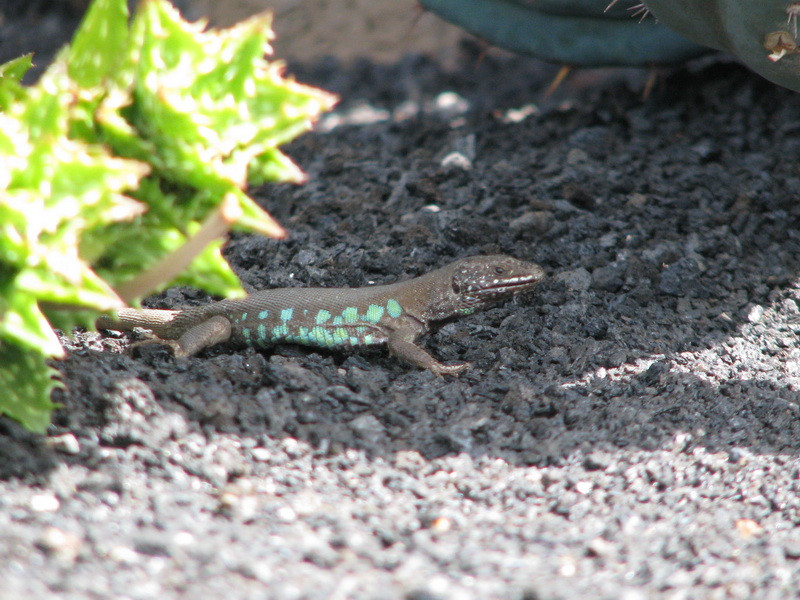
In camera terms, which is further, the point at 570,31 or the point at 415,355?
the point at 570,31

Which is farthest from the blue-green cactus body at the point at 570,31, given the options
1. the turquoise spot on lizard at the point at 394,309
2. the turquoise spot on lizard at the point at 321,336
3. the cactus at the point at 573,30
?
the turquoise spot on lizard at the point at 321,336

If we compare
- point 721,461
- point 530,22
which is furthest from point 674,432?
point 530,22

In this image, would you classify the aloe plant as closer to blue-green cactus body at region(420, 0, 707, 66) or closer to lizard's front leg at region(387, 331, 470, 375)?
lizard's front leg at region(387, 331, 470, 375)

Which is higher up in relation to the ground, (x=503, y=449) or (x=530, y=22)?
(x=530, y=22)

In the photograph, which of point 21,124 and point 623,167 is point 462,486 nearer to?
point 21,124

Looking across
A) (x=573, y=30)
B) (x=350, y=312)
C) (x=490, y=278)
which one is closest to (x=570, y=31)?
(x=573, y=30)

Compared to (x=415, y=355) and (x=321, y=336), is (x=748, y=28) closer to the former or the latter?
(x=415, y=355)

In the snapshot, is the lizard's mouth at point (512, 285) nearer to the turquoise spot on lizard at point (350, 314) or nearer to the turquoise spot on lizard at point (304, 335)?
the turquoise spot on lizard at point (350, 314)
